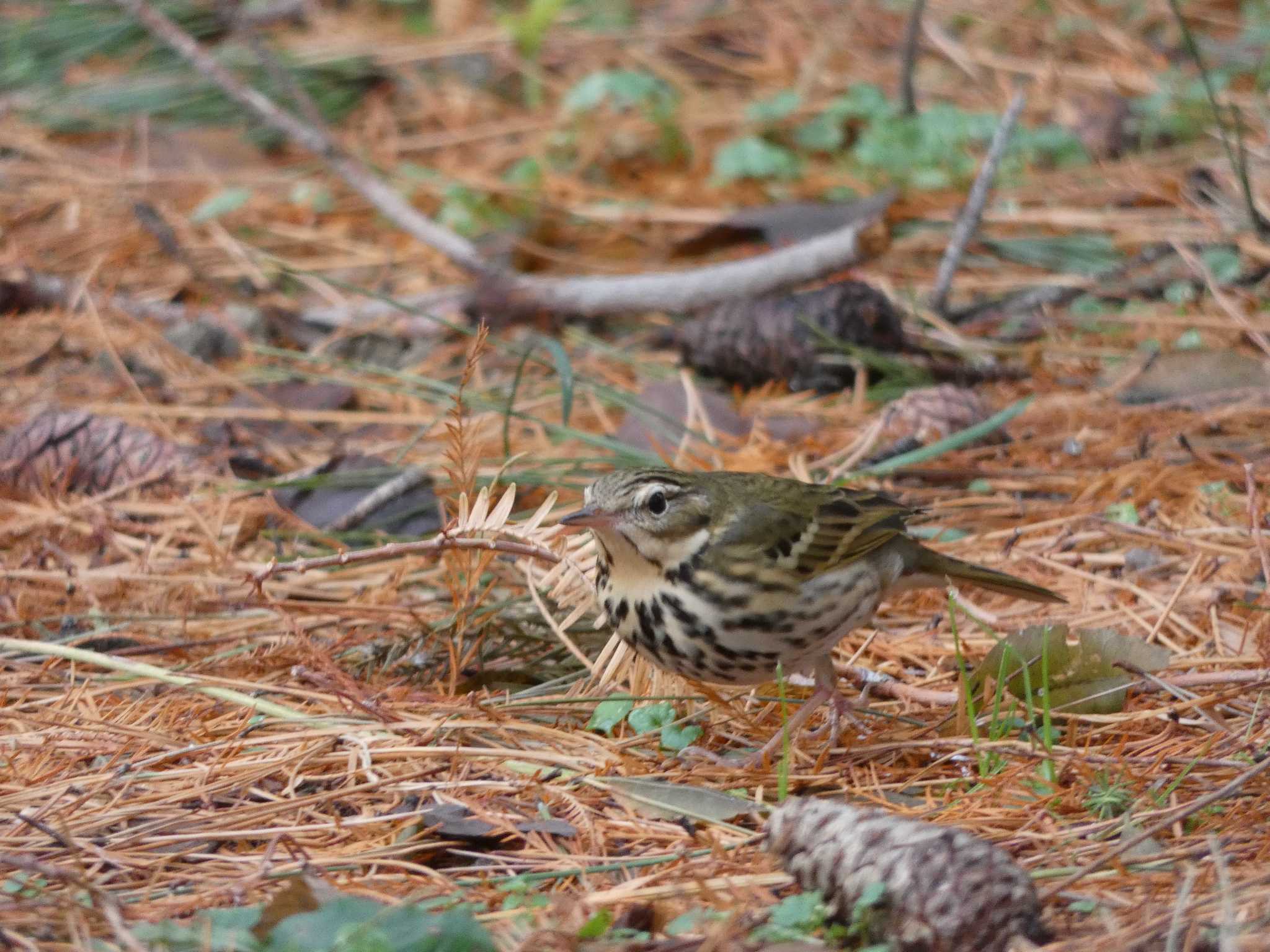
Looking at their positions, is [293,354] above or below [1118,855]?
below

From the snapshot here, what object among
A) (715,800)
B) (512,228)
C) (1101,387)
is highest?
(715,800)

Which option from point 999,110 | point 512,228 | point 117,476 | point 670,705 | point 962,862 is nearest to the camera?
point 962,862

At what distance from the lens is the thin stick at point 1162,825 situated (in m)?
2.15

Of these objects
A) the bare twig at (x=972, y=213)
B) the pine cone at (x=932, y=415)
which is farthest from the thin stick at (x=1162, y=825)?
the bare twig at (x=972, y=213)

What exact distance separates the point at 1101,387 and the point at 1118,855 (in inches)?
109

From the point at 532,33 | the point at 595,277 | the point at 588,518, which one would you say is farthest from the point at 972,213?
the point at 532,33

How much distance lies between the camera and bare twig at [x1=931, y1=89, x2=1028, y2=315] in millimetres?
4988

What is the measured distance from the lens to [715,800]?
8.52 feet

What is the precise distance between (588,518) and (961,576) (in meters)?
0.94

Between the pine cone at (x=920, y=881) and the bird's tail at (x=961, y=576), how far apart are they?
3.62 feet

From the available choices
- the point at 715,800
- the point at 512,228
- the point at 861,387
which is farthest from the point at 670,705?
the point at 512,228

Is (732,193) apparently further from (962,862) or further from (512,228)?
(962,862)

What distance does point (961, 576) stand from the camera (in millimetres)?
3252

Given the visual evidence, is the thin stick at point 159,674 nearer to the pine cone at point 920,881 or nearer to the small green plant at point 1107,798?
the pine cone at point 920,881
